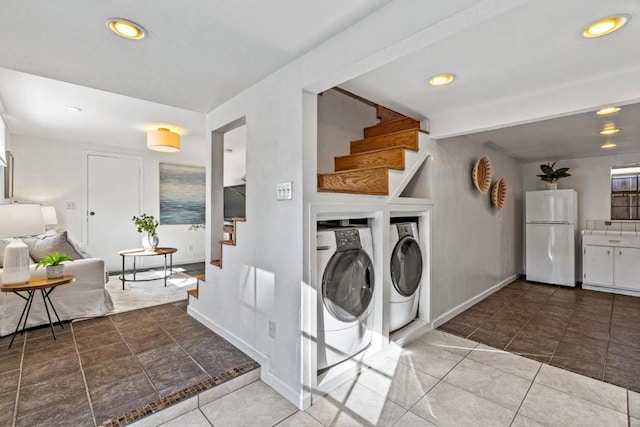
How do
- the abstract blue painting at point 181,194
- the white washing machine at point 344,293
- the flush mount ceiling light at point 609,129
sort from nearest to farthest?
the white washing machine at point 344,293
the flush mount ceiling light at point 609,129
the abstract blue painting at point 181,194

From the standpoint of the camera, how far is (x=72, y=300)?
309 centimetres

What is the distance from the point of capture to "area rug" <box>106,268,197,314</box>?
3645mm

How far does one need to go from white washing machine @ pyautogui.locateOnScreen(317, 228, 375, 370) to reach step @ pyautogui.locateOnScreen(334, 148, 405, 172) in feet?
2.19

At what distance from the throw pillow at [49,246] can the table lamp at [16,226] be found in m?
0.93

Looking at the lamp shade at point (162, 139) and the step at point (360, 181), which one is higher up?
the lamp shade at point (162, 139)

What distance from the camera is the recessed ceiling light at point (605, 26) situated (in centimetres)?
148

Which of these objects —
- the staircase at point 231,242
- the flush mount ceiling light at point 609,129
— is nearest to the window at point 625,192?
the flush mount ceiling light at point 609,129

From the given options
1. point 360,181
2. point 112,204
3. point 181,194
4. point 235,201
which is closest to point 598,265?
point 360,181

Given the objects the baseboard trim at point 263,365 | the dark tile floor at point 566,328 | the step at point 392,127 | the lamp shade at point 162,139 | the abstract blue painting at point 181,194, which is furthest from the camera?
the abstract blue painting at point 181,194

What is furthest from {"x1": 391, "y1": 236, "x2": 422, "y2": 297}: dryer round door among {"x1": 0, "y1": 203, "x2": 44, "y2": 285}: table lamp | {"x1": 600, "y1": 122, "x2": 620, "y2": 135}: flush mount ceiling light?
{"x1": 0, "y1": 203, "x2": 44, "y2": 285}: table lamp

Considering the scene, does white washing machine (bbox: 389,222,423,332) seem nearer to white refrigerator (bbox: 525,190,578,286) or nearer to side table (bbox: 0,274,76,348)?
side table (bbox: 0,274,76,348)

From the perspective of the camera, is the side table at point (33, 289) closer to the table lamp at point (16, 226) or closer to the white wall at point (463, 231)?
the table lamp at point (16, 226)

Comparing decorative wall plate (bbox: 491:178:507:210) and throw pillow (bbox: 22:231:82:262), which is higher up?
decorative wall plate (bbox: 491:178:507:210)

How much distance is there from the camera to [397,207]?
2.61 m
